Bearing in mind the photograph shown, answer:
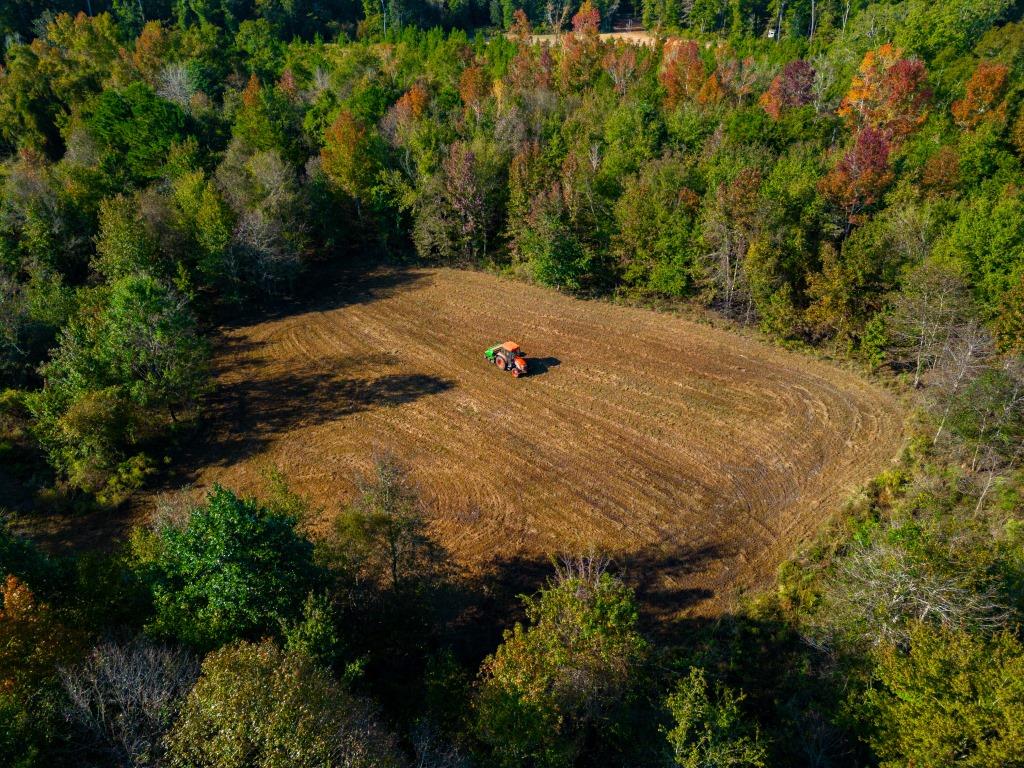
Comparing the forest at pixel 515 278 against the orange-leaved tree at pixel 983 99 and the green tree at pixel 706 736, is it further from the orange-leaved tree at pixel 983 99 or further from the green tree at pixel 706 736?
the orange-leaved tree at pixel 983 99

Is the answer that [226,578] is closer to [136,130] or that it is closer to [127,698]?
[127,698]

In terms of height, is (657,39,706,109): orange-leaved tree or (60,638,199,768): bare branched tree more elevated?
(657,39,706,109): orange-leaved tree

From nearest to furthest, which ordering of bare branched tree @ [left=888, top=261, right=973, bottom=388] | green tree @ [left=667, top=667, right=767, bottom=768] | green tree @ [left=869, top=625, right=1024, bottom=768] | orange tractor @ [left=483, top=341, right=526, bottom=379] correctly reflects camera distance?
green tree @ [left=869, top=625, right=1024, bottom=768] → green tree @ [left=667, top=667, right=767, bottom=768] → bare branched tree @ [left=888, top=261, right=973, bottom=388] → orange tractor @ [left=483, top=341, right=526, bottom=379]

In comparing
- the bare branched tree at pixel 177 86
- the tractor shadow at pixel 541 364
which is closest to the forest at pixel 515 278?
the bare branched tree at pixel 177 86

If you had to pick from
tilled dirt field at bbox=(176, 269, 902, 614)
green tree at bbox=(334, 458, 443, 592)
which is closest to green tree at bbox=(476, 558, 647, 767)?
green tree at bbox=(334, 458, 443, 592)

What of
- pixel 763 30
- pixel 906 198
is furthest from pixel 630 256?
pixel 763 30

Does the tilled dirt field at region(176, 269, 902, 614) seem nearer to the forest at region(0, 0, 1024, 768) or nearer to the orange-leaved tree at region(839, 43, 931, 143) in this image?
the forest at region(0, 0, 1024, 768)
